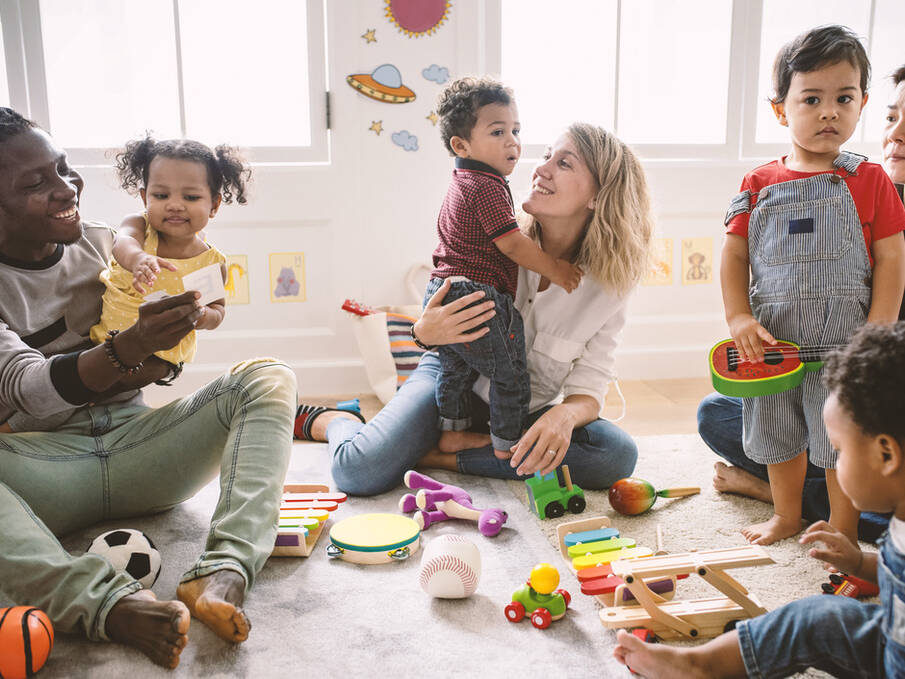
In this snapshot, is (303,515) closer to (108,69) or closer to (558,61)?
(108,69)

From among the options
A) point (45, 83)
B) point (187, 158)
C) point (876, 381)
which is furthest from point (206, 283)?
point (45, 83)

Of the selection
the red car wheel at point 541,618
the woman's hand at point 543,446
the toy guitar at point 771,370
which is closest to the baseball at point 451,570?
the red car wheel at point 541,618

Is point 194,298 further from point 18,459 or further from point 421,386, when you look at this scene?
point 421,386

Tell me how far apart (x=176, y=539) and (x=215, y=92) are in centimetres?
176

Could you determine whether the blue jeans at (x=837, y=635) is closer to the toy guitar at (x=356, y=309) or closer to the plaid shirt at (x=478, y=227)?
the plaid shirt at (x=478, y=227)

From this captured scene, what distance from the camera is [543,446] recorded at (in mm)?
1729

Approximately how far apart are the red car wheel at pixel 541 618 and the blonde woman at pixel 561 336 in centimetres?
46

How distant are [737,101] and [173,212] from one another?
7.39ft

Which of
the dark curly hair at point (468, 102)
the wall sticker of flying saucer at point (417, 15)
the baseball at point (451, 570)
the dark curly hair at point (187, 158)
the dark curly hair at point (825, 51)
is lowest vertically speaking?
the baseball at point (451, 570)

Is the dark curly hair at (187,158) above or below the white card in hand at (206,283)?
above

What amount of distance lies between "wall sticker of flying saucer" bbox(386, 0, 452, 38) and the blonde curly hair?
1.19 meters

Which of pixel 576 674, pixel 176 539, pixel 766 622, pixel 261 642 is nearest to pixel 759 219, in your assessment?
pixel 766 622

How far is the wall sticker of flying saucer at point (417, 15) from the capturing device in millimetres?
2770

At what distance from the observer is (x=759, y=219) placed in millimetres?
1631
